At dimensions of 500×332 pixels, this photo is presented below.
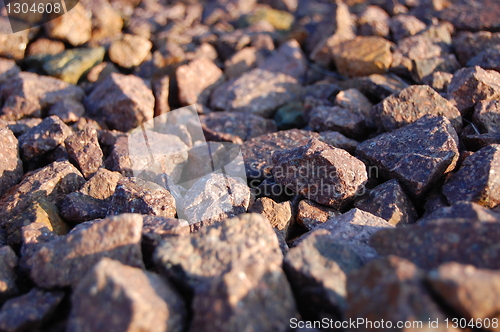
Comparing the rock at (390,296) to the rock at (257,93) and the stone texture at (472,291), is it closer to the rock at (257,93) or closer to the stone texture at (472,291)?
the stone texture at (472,291)

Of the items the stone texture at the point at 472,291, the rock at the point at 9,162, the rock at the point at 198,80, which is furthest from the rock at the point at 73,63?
the stone texture at the point at 472,291

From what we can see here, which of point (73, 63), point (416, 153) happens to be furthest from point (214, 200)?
point (73, 63)

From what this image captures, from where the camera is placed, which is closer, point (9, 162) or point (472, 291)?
point (472, 291)

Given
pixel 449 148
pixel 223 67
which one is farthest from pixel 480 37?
pixel 223 67

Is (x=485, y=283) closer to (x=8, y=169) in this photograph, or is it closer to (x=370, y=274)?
(x=370, y=274)

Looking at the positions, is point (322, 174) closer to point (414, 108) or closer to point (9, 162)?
point (414, 108)

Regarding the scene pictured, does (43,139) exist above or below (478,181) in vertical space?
below
